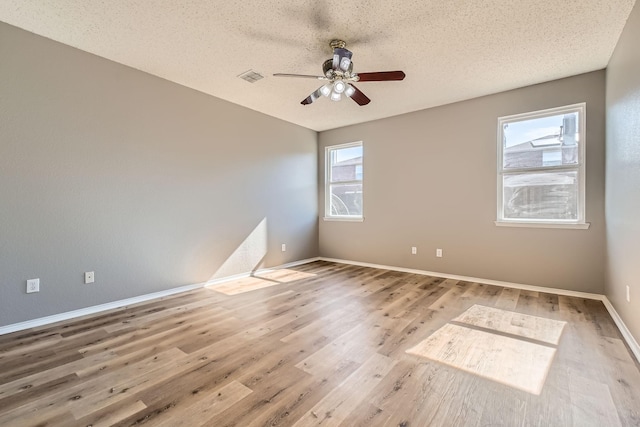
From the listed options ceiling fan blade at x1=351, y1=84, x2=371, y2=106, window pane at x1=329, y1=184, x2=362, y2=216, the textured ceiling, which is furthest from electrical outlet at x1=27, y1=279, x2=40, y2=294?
window pane at x1=329, y1=184, x2=362, y2=216

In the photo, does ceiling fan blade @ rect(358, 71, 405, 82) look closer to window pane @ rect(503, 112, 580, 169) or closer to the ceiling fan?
the ceiling fan

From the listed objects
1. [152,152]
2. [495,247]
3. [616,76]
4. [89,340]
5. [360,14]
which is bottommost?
[89,340]

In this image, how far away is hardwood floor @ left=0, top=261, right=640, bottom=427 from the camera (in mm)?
1467

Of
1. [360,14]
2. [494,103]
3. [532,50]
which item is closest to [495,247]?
[494,103]

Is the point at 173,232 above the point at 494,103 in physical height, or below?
below

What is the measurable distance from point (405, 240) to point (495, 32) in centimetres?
300

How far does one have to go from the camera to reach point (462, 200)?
416cm

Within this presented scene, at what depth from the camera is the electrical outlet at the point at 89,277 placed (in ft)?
9.43

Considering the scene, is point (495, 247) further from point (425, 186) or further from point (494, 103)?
point (494, 103)

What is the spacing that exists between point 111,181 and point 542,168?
502 cm

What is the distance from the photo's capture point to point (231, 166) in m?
4.20

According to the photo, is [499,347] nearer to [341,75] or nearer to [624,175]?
[624,175]

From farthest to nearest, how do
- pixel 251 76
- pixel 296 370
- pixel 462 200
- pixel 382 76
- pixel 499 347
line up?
1. pixel 462 200
2. pixel 251 76
3. pixel 382 76
4. pixel 499 347
5. pixel 296 370

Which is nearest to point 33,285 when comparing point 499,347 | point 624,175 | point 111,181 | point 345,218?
point 111,181
